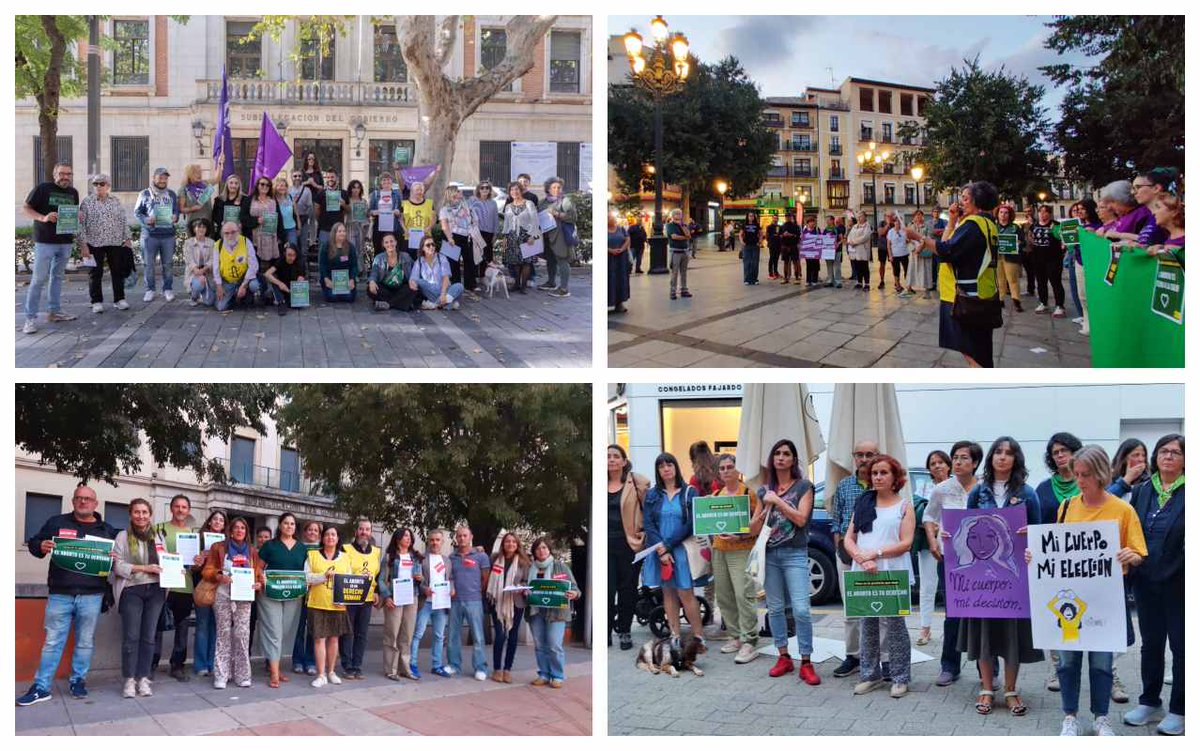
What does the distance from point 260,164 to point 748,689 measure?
5.90 m

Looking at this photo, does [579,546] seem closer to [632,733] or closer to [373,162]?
[632,733]

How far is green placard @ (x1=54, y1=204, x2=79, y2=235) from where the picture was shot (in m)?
6.30

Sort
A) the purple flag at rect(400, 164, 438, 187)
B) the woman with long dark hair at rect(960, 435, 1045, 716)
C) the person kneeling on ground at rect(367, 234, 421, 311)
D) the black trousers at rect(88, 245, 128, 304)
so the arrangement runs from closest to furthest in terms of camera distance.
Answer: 1. the woman with long dark hair at rect(960, 435, 1045, 716)
2. the black trousers at rect(88, 245, 128, 304)
3. the person kneeling on ground at rect(367, 234, 421, 311)
4. the purple flag at rect(400, 164, 438, 187)

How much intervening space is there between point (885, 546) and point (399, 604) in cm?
278

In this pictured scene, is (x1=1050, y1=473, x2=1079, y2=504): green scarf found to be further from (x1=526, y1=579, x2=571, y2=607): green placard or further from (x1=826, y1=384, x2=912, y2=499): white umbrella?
(x1=526, y1=579, x2=571, y2=607): green placard

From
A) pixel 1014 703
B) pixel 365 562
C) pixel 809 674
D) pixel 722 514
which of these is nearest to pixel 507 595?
pixel 365 562

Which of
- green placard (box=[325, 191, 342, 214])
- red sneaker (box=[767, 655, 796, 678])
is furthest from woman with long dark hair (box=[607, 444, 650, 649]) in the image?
Result: green placard (box=[325, 191, 342, 214])

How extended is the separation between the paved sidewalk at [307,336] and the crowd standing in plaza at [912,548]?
52.2 inches

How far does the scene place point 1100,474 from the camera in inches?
157

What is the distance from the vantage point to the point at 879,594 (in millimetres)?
4461

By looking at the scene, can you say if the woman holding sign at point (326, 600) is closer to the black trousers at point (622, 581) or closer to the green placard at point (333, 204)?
the black trousers at point (622, 581)

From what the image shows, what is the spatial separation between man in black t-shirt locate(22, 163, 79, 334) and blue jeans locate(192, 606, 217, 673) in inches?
88.0

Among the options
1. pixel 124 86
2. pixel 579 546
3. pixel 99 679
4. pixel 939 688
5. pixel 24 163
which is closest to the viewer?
pixel 939 688
